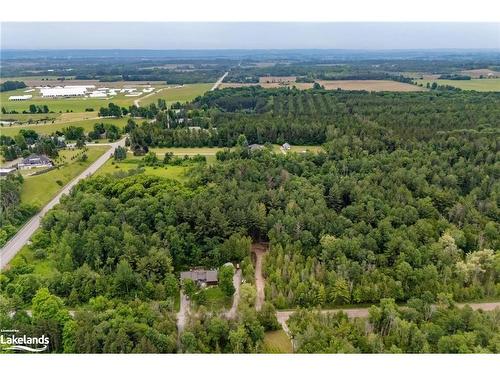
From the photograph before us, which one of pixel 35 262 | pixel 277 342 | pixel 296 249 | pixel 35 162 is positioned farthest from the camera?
pixel 35 162

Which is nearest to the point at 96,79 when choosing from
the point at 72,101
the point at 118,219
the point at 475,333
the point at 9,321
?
the point at 72,101

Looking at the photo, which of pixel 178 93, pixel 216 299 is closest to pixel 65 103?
pixel 178 93

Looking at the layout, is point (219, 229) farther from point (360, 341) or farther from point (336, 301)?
point (360, 341)

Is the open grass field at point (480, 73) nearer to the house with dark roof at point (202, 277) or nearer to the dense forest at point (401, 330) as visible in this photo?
the dense forest at point (401, 330)

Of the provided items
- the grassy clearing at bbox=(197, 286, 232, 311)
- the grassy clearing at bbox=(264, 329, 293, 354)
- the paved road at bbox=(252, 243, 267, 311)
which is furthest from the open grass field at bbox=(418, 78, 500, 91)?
the grassy clearing at bbox=(264, 329, 293, 354)

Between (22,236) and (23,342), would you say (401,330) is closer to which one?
(23,342)

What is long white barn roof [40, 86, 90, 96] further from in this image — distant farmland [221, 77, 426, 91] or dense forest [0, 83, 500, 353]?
dense forest [0, 83, 500, 353]

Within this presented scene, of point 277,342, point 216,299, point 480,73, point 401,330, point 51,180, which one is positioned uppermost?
point 480,73
